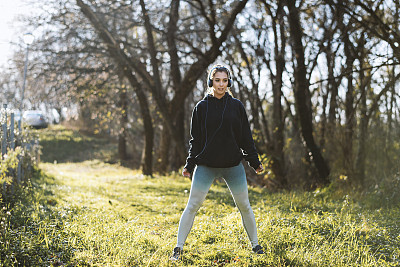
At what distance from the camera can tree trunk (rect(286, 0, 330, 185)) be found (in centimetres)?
934

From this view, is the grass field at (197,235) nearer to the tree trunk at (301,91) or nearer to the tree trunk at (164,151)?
the tree trunk at (301,91)

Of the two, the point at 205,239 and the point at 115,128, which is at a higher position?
the point at 115,128

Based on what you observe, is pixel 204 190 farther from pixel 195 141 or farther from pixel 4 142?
Result: pixel 4 142

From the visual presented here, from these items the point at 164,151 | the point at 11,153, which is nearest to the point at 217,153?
the point at 11,153

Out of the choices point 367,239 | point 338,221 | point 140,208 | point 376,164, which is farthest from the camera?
point 376,164

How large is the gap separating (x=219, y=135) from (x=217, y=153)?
19cm

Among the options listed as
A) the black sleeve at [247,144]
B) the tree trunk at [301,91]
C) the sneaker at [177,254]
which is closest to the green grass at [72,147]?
the tree trunk at [301,91]

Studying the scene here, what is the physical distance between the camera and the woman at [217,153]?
13.5ft

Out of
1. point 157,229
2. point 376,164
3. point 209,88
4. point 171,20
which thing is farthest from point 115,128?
point 209,88

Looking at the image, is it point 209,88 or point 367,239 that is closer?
point 209,88

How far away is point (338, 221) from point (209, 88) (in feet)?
8.98

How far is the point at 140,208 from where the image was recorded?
25.3ft

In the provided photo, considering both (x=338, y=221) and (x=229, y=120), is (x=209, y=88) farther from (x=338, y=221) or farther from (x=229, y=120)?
(x=338, y=221)

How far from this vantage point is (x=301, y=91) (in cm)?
972
